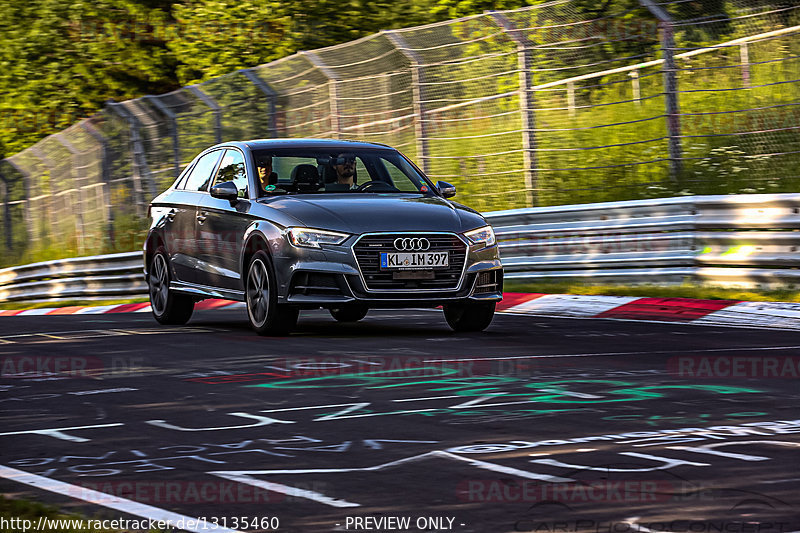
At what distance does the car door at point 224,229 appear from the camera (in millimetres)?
12453

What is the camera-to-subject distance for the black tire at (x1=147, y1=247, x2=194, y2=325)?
46.4 feet

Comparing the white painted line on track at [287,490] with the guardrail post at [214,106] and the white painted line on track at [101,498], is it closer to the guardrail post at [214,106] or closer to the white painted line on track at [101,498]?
the white painted line on track at [101,498]

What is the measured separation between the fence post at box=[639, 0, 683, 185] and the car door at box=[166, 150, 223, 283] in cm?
506

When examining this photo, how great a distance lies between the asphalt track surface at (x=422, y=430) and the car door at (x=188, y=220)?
1908mm

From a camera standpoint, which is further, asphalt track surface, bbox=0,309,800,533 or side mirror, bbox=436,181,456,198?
side mirror, bbox=436,181,456,198

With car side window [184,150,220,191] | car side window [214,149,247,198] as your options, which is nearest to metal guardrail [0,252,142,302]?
car side window [184,150,220,191]

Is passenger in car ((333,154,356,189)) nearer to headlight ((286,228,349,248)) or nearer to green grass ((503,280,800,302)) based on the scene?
headlight ((286,228,349,248))

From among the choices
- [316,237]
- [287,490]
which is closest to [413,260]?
[316,237]

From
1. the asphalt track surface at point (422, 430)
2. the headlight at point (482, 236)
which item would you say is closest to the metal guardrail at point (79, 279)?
the asphalt track surface at point (422, 430)

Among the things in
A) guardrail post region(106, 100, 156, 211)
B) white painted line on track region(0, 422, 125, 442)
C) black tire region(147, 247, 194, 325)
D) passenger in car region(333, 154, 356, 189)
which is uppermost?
guardrail post region(106, 100, 156, 211)

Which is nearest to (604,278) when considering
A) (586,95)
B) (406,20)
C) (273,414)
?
(586,95)

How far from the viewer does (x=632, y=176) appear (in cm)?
1709

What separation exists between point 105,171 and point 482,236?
615 inches

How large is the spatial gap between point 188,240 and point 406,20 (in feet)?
53.1
